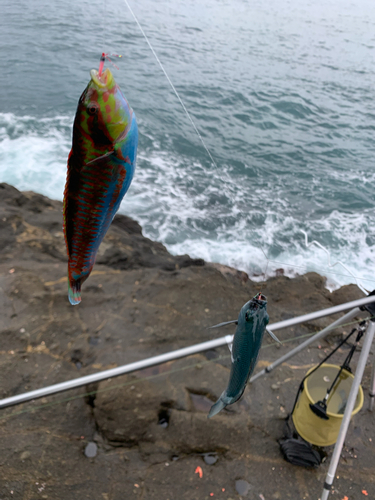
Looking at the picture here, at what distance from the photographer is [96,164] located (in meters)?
1.28

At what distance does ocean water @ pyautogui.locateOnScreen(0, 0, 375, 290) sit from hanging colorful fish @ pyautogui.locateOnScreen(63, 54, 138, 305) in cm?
257

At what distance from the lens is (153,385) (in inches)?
130

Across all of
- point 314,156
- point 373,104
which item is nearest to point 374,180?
point 314,156

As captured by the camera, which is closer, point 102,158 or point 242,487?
point 102,158

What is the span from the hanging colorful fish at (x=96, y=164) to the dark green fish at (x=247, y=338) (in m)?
0.81

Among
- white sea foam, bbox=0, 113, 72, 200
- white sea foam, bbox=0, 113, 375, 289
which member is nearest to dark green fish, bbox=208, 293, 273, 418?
white sea foam, bbox=0, 113, 375, 289

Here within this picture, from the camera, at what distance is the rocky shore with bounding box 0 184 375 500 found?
9.12 feet

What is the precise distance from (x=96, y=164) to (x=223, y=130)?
1016 cm

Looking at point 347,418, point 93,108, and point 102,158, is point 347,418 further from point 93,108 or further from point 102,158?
point 93,108

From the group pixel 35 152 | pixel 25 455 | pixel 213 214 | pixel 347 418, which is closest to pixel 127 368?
pixel 347 418

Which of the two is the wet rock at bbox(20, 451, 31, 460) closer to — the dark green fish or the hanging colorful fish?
the dark green fish

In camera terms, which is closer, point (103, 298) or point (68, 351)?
point (68, 351)

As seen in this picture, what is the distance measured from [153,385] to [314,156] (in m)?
8.94

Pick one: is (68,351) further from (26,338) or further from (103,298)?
(103,298)
